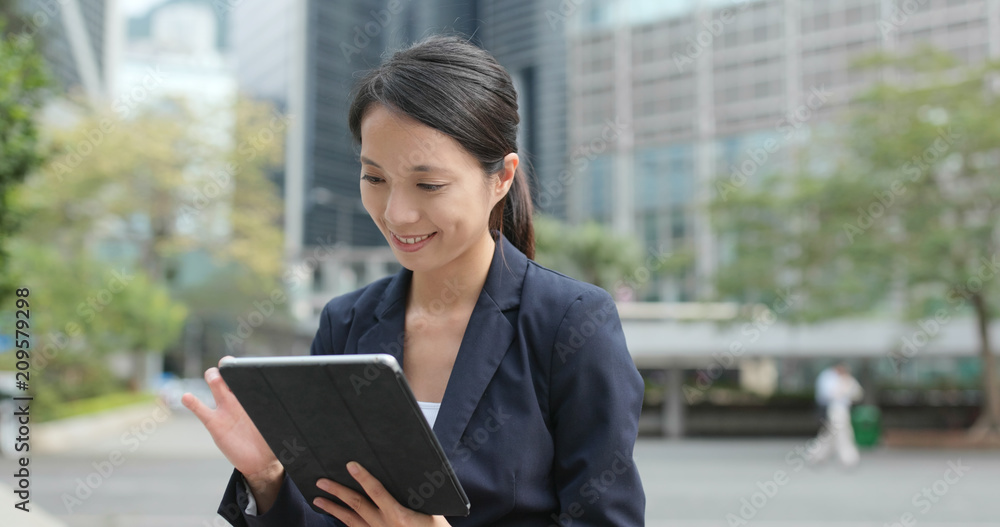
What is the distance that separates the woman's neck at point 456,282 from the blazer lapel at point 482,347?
3 centimetres

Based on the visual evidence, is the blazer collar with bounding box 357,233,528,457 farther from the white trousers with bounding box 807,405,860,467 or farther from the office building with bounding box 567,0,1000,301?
the office building with bounding box 567,0,1000,301

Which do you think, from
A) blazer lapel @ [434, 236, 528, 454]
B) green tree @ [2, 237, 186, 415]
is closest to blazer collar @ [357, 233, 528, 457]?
blazer lapel @ [434, 236, 528, 454]

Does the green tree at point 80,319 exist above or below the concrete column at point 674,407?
above

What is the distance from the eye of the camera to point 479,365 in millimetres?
1497

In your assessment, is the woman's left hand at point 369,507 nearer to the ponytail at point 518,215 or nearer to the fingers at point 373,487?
the fingers at point 373,487

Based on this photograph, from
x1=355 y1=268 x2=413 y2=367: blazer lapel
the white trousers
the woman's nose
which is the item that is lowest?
the white trousers

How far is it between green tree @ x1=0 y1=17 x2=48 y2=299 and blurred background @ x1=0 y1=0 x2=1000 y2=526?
31 mm

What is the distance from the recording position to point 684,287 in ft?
121

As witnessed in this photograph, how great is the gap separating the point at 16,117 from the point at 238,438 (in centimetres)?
693

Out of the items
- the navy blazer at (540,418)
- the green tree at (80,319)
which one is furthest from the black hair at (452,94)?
the green tree at (80,319)

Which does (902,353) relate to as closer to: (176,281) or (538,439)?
(538,439)

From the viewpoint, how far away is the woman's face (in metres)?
1.40

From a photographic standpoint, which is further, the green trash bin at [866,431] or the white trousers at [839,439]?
the green trash bin at [866,431]

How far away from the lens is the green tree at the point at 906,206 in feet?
55.6
